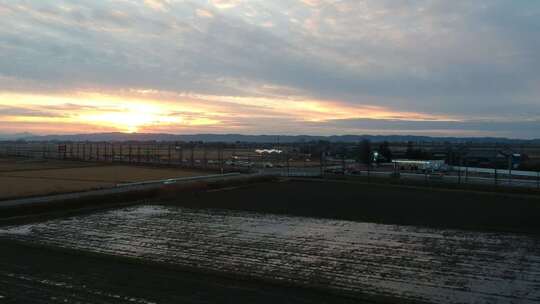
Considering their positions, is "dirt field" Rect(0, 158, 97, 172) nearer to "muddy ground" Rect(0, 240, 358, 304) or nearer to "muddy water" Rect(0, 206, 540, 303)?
"muddy water" Rect(0, 206, 540, 303)

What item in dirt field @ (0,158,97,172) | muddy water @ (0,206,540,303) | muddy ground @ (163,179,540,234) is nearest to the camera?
muddy water @ (0,206,540,303)

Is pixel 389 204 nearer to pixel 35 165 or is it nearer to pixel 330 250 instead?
pixel 330 250

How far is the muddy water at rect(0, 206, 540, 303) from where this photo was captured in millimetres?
8172

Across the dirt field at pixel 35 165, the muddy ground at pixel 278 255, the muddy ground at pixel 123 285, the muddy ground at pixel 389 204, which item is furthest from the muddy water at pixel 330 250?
the dirt field at pixel 35 165

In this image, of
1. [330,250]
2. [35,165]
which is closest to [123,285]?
[330,250]

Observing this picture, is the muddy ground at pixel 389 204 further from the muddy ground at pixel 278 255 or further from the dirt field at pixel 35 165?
the dirt field at pixel 35 165

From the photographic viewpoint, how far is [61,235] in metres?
13.0

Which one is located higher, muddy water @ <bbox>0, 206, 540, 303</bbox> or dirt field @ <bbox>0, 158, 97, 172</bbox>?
dirt field @ <bbox>0, 158, 97, 172</bbox>

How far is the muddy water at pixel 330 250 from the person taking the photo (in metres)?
8.17

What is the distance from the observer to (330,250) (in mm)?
11086

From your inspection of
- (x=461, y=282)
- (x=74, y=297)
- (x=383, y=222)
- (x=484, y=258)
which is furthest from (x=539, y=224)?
(x=74, y=297)

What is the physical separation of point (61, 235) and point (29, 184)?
49.3 feet

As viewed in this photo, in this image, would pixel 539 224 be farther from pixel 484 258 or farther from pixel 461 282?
pixel 461 282

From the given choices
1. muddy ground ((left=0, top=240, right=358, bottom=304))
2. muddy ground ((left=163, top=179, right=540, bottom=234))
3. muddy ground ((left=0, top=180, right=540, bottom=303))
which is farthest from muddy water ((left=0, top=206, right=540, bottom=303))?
muddy ground ((left=163, top=179, right=540, bottom=234))
